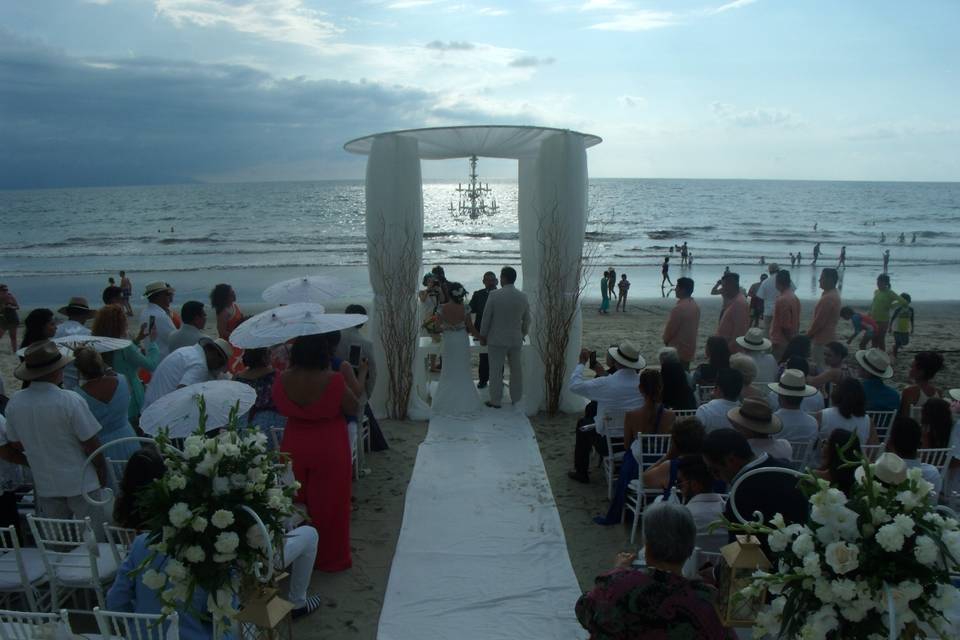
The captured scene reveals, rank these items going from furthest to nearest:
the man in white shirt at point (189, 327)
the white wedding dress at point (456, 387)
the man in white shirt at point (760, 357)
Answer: the white wedding dress at point (456, 387)
the man in white shirt at point (760, 357)
the man in white shirt at point (189, 327)

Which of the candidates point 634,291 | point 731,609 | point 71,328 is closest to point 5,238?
point 634,291

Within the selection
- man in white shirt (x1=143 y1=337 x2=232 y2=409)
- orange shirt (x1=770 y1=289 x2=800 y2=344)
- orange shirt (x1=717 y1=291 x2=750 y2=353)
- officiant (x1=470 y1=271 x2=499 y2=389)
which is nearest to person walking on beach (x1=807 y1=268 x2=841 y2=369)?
orange shirt (x1=770 y1=289 x2=800 y2=344)

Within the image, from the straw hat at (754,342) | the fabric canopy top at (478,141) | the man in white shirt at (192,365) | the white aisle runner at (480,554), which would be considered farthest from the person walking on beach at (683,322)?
the man in white shirt at (192,365)

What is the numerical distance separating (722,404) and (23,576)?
430 cm

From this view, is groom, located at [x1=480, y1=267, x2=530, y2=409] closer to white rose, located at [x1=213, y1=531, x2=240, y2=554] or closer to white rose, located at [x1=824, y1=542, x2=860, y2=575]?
white rose, located at [x1=213, y1=531, x2=240, y2=554]

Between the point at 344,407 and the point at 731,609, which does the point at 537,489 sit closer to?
the point at 344,407

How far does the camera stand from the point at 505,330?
26.5 ft

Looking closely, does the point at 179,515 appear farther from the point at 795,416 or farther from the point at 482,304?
the point at 482,304

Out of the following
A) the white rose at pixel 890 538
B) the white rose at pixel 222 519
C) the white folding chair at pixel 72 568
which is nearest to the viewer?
the white rose at pixel 890 538

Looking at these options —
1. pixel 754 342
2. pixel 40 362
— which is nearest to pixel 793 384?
pixel 754 342

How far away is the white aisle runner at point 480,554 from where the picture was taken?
4070mm

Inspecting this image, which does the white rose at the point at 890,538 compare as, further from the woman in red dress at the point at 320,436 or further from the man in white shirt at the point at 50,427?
the man in white shirt at the point at 50,427

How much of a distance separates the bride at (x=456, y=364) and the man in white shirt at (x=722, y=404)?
11.2 ft

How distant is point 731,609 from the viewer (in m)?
2.37
